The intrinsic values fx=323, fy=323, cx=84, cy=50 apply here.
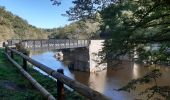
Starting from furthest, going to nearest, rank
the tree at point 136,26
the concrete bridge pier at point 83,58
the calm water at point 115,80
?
1. the concrete bridge pier at point 83,58
2. the calm water at point 115,80
3. the tree at point 136,26

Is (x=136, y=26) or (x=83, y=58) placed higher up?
(x=136, y=26)

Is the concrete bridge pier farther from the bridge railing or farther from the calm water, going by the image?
the calm water

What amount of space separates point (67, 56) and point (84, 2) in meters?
60.3

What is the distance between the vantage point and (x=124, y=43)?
8.77 m

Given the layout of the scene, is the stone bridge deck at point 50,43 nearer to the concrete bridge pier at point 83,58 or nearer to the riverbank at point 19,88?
the concrete bridge pier at point 83,58

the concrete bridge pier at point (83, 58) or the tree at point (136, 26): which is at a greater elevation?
the tree at point (136, 26)

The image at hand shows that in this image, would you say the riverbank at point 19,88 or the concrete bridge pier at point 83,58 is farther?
the concrete bridge pier at point 83,58

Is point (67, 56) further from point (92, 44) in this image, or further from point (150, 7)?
point (150, 7)

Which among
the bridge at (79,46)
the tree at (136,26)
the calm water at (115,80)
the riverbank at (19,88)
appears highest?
the tree at (136,26)

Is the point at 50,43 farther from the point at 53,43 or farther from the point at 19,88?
the point at 19,88

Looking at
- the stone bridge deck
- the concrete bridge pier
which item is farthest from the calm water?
the stone bridge deck

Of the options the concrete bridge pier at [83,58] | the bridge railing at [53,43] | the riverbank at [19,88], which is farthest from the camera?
the concrete bridge pier at [83,58]

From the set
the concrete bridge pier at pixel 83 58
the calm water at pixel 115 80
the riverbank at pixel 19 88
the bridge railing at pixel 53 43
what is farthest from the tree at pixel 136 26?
the concrete bridge pier at pixel 83 58

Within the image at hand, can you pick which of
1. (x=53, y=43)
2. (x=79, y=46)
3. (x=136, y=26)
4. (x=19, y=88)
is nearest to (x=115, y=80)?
(x=53, y=43)
